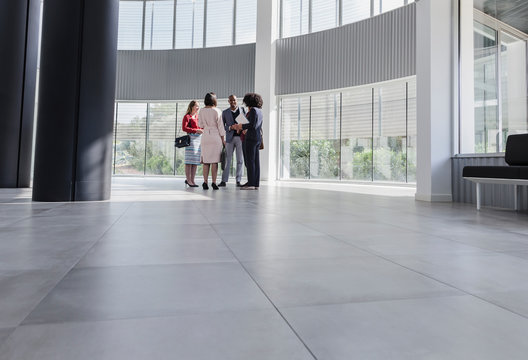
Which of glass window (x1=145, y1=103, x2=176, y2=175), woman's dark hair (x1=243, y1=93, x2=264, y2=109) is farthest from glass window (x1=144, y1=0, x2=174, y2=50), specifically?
woman's dark hair (x1=243, y1=93, x2=264, y2=109)

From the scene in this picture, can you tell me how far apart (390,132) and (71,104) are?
368 inches

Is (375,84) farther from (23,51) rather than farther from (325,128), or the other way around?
(23,51)

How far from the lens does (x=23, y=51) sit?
22.5 ft

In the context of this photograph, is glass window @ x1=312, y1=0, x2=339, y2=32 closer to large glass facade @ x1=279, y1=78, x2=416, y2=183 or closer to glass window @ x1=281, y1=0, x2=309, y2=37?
glass window @ x1=281, y1=0, x2=309, y2=37

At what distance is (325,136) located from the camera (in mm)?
12875

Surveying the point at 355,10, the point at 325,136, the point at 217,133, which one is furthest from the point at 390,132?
the point at 217,133

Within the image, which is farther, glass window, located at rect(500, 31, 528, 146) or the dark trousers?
the dark trousers

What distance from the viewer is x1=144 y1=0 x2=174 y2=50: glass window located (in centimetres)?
1549

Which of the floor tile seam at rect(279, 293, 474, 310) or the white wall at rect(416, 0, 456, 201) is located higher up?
the white wall at rect(416, 0, 456, 201)

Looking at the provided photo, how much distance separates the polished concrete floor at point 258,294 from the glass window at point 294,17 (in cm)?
1277

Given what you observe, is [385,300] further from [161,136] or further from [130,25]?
[130,25]

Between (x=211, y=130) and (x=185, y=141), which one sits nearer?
(x=211, y=130)

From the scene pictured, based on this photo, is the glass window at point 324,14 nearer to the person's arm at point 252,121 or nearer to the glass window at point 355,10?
the glass window at point 355,10

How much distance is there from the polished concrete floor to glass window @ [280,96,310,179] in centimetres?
1088
